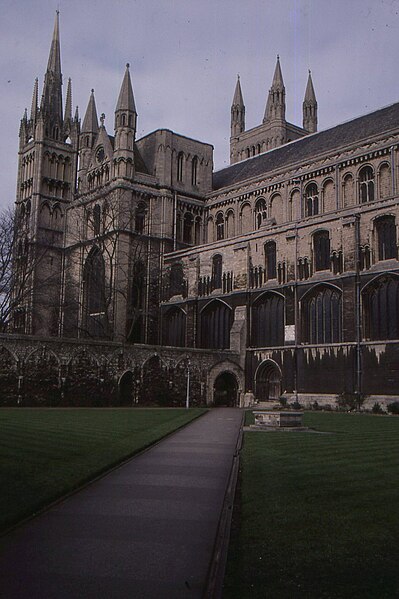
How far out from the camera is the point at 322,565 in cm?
637

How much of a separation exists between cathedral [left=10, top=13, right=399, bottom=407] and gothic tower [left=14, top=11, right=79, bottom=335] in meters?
0.19

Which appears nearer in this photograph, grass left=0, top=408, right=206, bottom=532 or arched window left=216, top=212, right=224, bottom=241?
grass left=0, top=408, right=206, bottom=532

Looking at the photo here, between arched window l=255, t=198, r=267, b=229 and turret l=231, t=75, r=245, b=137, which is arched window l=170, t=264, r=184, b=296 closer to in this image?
arched window l=255, t=198, r=267, b=229

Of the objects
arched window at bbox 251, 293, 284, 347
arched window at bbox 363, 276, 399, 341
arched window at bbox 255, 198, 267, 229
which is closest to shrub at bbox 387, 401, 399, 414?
arched window at bbox 363, 276, 399, 341

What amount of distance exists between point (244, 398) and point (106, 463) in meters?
Result: 35.6

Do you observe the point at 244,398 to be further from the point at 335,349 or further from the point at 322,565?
the point at 322,565

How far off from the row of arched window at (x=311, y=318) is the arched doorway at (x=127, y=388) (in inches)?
449

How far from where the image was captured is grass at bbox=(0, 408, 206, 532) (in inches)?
353

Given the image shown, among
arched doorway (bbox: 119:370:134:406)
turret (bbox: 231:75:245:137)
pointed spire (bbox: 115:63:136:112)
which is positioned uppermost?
turret (bbox: 231:75:245:137)

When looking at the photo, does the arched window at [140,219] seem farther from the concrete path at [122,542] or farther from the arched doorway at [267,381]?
the concrete path at [122,542]

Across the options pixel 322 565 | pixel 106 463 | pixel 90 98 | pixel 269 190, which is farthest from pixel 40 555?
pixel 90 98

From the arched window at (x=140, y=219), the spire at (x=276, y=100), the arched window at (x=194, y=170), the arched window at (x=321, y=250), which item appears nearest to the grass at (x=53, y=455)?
the arched window at (x=321, y=250)

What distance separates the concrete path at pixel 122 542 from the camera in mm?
5703

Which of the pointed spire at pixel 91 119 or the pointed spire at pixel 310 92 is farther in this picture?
the pointed spire at pixel 310 92
